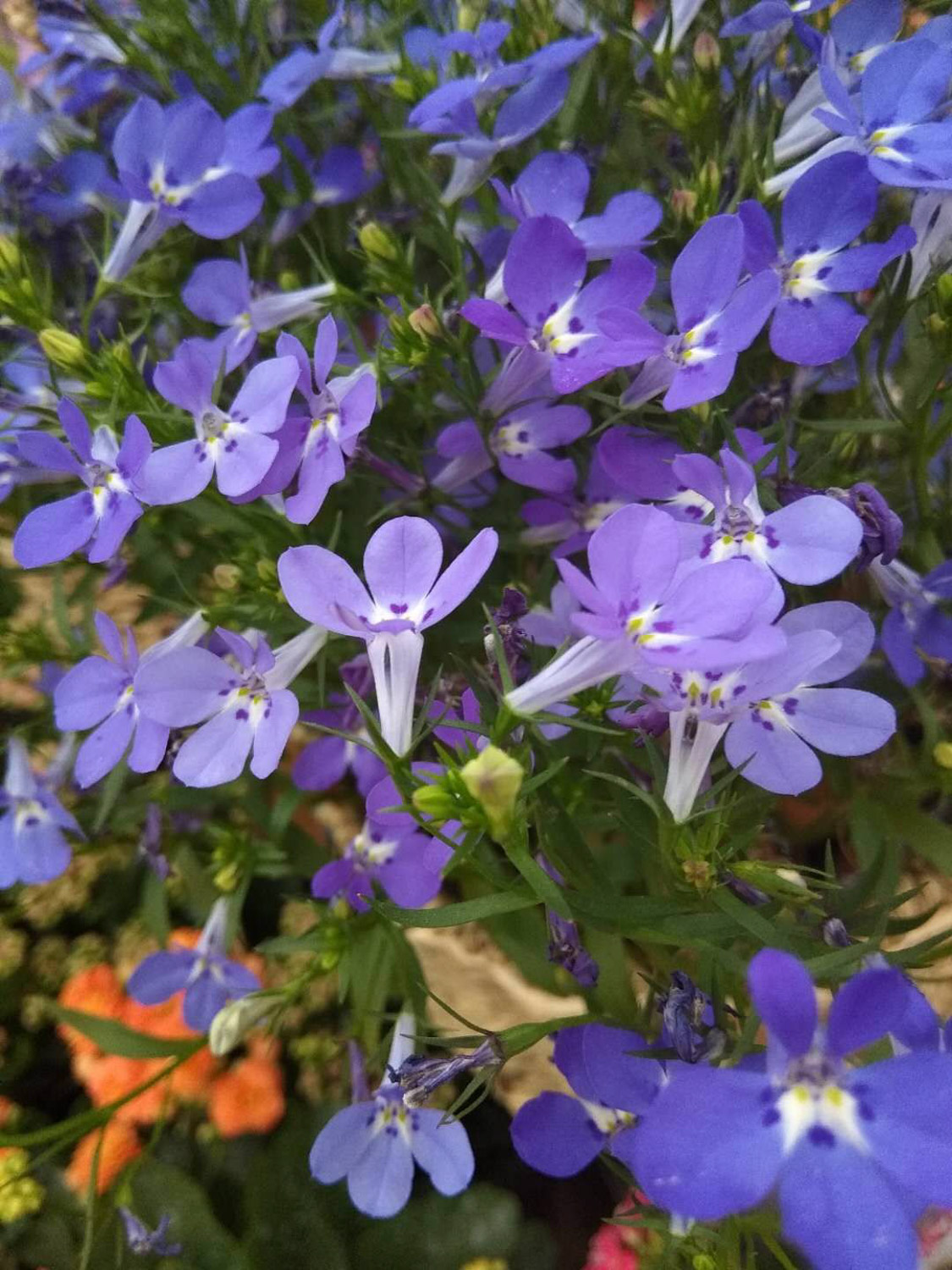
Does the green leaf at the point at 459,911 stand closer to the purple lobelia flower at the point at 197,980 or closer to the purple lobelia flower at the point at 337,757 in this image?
the purple lobelia flower at the point at 337,757

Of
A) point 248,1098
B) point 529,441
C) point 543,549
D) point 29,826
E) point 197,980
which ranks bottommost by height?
point 248,1098

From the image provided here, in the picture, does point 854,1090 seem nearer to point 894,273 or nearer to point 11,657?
point 894,273

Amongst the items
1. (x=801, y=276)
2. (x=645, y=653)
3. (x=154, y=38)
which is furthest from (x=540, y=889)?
(x=154, y=38)

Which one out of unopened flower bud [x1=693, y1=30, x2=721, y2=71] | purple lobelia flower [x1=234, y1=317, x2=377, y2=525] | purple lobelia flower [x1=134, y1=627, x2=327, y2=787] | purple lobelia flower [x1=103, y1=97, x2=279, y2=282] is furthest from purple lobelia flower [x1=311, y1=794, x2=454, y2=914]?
unopened flower bud [x1=693, y1=30, x2=721, y2=71]

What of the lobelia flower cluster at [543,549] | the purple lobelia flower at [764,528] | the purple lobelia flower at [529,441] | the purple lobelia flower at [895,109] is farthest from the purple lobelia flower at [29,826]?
the purple lobelia flower at [895,109]

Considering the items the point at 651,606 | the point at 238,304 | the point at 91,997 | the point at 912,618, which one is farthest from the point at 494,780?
the point at 91,997

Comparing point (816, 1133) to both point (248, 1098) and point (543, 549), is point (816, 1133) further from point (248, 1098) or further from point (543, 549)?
point (248, 1098)
